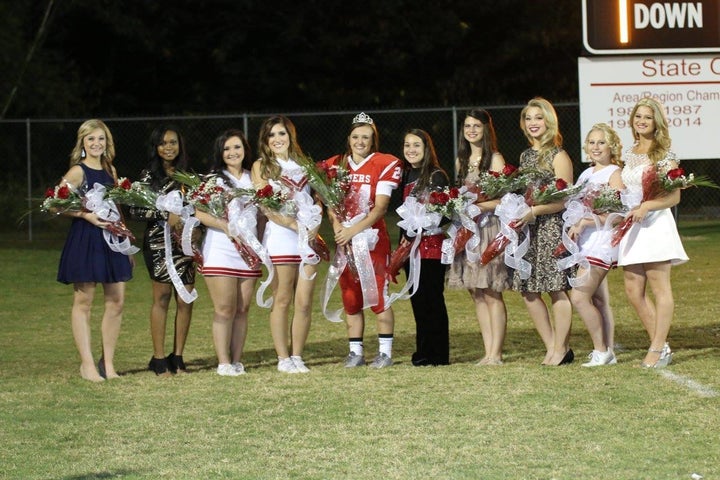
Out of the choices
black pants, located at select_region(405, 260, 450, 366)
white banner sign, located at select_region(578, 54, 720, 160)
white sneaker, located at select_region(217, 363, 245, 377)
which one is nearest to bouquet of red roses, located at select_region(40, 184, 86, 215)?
white sneaker, located at select_region(217, 363, 245, 377)

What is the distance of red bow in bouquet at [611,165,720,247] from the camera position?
920cm

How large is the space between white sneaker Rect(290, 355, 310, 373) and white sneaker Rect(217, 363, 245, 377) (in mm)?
390

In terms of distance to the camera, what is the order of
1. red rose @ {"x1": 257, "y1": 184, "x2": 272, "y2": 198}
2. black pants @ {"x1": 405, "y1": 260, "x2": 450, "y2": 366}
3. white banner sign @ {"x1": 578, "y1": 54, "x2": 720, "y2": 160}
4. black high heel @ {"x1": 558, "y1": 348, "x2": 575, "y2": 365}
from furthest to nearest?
white banner sign @ {"x1": 578, "y1": 54, "x2": 720, "y2": 160} < black pants @ {"x1": 405, "y1": 260, "x2": 450, "y2": 366} < black high heel @ {"x1": 558, "y1": 348, "x2": 575, "y2": 365} < red rose @ {"x1": 257, "y1": 184, "x2": 272, "y2": 198}

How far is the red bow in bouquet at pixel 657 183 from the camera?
920 centimetres

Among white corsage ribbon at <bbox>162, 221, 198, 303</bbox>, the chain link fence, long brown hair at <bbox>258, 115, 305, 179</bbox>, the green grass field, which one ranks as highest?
the chain link fence

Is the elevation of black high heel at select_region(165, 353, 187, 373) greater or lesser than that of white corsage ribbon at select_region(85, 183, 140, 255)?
lesser

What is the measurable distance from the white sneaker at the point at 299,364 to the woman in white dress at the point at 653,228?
229 centimetres

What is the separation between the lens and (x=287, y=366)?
9766mm

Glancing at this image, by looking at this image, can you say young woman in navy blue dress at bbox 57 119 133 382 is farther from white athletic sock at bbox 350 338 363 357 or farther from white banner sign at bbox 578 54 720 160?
white banner sign at bbox 578 54 720 160

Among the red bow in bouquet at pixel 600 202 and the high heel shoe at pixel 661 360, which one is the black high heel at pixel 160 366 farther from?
the high heel shoe at pixel 661 360

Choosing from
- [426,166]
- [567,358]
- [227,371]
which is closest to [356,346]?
[227,371]

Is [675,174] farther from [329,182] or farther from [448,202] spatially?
[329,182]

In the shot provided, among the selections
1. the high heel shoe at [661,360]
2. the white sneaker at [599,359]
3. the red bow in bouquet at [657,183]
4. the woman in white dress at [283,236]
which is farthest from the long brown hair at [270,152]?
the high heel shoe at [661,360]

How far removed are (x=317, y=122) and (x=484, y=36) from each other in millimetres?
6166
